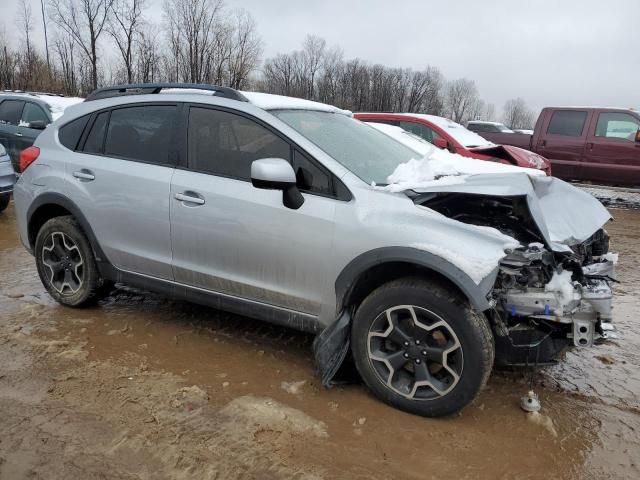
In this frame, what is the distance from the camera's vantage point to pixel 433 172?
11.3 feet

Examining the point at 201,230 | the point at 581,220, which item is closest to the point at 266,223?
the point at 201,230

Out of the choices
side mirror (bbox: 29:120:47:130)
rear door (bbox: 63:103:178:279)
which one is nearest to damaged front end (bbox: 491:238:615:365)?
rear door (bbox: 63:103:178:279)

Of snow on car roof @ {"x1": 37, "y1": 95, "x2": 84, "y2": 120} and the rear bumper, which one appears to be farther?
snow on car roof @ {"x1": 37, "y1": 95, "x2": 84, "y2": 120}

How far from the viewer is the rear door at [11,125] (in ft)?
31.7

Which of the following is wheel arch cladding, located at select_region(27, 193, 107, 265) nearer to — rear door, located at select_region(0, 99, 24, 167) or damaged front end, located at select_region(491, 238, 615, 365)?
damaged front end, located at select_region(491, 238, 615, 365)

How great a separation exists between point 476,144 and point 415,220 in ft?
22.1

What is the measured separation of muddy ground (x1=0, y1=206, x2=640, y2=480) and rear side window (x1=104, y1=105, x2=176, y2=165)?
131cm

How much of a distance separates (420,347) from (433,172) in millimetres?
1157

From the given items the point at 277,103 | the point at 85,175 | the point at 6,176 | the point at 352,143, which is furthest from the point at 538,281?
the point at 6,176

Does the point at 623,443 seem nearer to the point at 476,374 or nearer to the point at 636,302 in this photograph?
the point at 476,374

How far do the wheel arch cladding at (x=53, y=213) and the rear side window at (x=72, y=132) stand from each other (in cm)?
42

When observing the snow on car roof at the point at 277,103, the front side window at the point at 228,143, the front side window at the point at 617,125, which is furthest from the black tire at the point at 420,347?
the front side window at the point at 617,125

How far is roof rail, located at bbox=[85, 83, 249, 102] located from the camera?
3670 millimetres

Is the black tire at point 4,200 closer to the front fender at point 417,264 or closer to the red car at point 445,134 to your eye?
the red car at point 445,134
